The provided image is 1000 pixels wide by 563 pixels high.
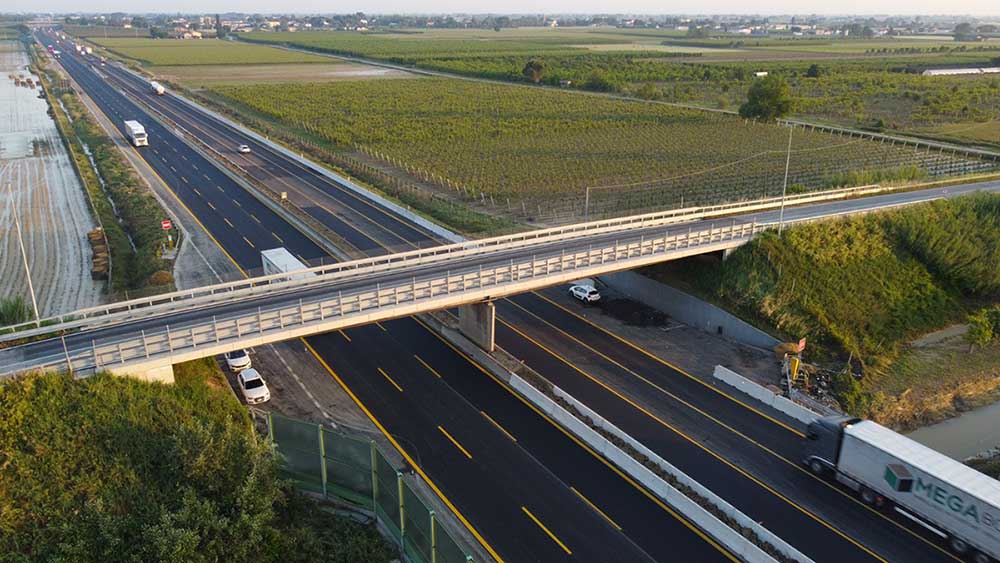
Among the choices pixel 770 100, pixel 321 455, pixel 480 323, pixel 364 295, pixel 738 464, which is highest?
pixel 770 100

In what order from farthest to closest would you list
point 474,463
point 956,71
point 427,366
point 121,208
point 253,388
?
point 956,71
point 121,208
point 427,366
point 253,388
point 474,463

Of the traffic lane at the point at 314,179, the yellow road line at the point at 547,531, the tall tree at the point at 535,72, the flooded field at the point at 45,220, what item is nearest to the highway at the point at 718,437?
the yellow road line at the point at 547,531

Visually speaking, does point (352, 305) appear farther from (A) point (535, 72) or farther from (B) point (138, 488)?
(A) point (535, 72)

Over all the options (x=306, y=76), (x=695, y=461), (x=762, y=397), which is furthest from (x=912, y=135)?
(x=306, y=76)

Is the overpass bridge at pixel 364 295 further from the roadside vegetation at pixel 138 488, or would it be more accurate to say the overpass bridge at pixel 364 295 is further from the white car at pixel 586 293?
the white car at pixel 586 293

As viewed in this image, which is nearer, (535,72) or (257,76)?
(535,72)

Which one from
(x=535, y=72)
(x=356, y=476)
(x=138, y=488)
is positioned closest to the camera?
(x=138, y=488)

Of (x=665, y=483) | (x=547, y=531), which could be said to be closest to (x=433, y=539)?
(x=547, y=531)
